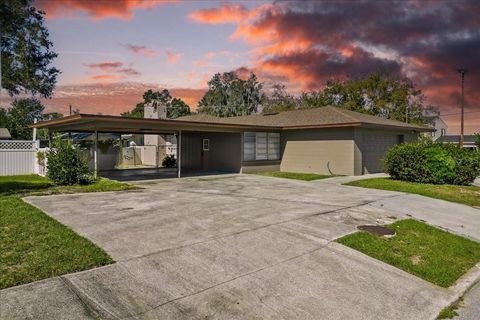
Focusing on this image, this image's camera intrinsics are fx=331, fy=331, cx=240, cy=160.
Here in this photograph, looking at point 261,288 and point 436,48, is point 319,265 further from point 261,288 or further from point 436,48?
point 436,48

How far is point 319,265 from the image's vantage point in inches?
222

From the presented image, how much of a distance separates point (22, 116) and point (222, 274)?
236ft

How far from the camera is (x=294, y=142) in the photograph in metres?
21.4

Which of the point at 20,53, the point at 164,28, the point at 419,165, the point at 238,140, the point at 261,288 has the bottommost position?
the point at 261,288

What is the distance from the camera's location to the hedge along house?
1853cm

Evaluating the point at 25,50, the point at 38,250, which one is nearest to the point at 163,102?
the point at 25,50

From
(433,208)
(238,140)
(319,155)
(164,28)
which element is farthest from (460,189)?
(164,28)

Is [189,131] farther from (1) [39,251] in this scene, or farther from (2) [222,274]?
(2) [222,274]

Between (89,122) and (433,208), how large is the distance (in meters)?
13.9

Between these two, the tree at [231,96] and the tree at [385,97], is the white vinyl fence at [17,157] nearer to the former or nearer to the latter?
the tree at [385,97]

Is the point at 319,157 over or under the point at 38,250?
over

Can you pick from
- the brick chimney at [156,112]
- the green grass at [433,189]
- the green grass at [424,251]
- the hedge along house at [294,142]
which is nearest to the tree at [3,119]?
the brick chimney at [156,112]

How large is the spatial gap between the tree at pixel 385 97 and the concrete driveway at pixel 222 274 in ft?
121

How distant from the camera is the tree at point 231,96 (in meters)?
64.2
